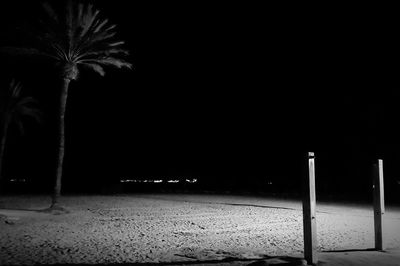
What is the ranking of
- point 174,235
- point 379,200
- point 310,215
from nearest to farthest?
point 310,215 → point 379,200 → point 174,235

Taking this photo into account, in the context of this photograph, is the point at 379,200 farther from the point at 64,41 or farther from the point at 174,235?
the point at 64,41

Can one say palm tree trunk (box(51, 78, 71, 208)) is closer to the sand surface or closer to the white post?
the sand surface

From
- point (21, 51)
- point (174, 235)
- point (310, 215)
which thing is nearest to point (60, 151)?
point (21, 51)

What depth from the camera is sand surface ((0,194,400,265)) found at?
10172 mm

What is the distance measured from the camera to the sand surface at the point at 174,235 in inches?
400

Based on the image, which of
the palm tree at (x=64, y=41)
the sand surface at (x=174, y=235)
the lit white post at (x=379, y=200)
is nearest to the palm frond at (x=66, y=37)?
the palm tree at (x=64, y=41)

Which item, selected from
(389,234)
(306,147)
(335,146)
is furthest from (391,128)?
(389,234)

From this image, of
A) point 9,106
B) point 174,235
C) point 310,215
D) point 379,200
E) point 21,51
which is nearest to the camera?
point 310,215

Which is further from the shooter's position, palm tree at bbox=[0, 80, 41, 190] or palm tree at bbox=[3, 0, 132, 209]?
palm tree at bbox=[0, 80, 41, 190]

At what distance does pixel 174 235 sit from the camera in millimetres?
13594

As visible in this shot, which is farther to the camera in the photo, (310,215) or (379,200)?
(379,200)

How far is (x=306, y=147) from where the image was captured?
5916 centimetres

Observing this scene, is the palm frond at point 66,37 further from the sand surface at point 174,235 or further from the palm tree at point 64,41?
the sand surface at point 174,235

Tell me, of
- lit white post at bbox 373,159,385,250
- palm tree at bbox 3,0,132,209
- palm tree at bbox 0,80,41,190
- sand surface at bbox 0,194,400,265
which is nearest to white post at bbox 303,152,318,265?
sand surface at bbox 0,194,400,265
